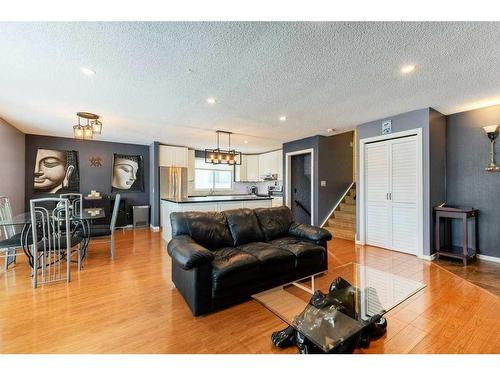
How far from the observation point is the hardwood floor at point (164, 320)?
1.63m

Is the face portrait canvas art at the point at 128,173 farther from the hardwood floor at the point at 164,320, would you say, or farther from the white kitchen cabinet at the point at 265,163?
the white kitchen cabinet at the point at 265,163

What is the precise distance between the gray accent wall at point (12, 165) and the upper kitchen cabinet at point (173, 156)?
2.92m

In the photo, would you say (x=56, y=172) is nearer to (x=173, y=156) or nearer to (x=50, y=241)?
(x=173, y=156)

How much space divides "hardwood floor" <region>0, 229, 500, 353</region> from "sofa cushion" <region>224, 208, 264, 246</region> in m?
0.91

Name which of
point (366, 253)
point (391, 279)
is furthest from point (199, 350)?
point (366, 253)

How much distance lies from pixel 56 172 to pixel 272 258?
6.14 m

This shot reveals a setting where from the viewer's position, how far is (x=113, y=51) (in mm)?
1970

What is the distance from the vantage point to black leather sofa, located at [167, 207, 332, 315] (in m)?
2.07

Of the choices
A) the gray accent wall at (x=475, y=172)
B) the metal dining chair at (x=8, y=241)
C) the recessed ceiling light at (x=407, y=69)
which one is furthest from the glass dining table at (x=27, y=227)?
the gray accent wall at (x=475, y=172)

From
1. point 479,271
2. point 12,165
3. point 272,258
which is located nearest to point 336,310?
point 272,258

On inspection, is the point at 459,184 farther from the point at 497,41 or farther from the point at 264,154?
the point at 264,154

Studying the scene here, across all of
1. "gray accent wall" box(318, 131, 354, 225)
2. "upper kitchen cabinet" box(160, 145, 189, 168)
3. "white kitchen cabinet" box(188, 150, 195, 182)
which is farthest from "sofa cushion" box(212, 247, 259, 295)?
"white kitchen cabinet" box(188, 150, 195, 182)

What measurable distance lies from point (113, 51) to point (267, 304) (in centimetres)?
262
